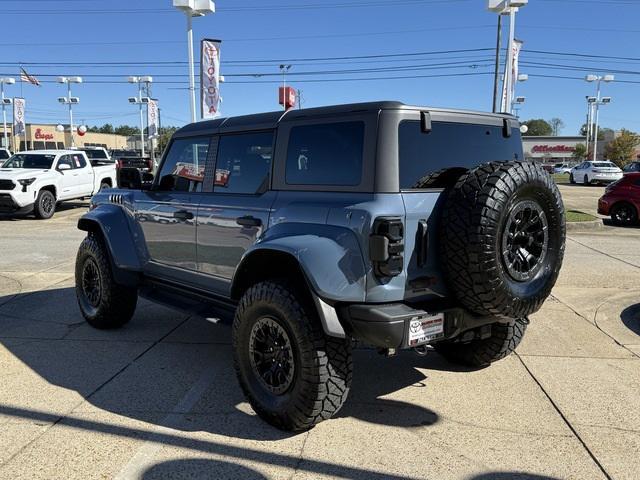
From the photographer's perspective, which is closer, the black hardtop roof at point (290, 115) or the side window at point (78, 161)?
the black hardtop roof at point (290, 115)

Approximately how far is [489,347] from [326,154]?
2087 millimetres

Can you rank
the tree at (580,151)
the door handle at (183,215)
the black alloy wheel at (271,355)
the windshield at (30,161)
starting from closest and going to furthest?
the black alloy wheel at (271,355)
the door handle at (183,215)
the windshield at (30,161)
the tree at (580,151)

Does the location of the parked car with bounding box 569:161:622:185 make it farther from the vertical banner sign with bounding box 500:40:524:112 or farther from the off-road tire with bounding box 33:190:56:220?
the off-road tire with bounding box 33:190:56:220

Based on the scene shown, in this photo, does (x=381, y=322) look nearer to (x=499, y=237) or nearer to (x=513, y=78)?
(x=499, y=237)

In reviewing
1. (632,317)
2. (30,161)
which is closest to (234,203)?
(632,317)

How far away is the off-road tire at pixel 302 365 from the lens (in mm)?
3209

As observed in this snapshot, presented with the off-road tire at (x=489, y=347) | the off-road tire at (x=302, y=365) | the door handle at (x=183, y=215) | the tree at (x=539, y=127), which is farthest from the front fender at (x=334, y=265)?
the tree at (x=539, y=127)

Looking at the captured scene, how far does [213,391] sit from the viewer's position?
406 centimetres

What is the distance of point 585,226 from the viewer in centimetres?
1413

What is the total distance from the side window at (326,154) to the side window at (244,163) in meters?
0.26

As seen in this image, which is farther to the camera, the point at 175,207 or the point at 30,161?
the point at 30,161

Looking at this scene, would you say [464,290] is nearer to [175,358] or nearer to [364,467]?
[364,467]

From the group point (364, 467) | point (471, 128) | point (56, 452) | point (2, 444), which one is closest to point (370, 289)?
point (364, 467)

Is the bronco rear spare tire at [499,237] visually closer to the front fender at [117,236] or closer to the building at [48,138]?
the front fender at [117,236]
